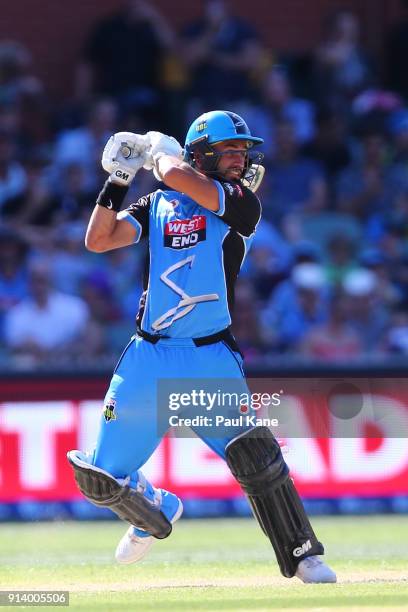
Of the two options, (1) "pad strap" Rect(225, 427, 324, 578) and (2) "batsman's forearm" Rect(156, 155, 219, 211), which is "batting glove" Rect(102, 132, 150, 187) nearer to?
(2) "batsman's forearm" Rect(156, 155, 219, 211)

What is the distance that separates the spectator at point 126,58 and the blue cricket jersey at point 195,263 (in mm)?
7176

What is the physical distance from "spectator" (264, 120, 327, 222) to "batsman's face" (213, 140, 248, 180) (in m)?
6.17

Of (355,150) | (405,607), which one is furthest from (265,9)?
(405,607)

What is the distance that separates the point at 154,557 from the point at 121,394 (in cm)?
202

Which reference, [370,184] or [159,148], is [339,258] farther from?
[159,148]

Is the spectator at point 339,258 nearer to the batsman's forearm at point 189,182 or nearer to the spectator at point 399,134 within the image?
the spectator at point 399,134

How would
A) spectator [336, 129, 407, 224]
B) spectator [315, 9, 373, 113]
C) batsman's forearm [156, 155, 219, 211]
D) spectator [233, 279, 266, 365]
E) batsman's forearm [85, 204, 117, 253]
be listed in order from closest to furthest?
batsman's forearm [156, 155, 219, 211] → batsman's forearm [85, 204, 117, 253] → spectator [233, 279, 266, 365] → spectator [336, 129, 407, 224] → spectator [315, 9, 373, 113]

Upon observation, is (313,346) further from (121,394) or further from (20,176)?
(121,394)

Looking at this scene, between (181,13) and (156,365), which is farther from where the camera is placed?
(181,13)

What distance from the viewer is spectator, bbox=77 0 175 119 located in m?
13.4

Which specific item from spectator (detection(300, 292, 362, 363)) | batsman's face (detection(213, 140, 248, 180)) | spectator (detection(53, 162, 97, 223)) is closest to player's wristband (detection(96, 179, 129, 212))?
batsman's face (detection(213, 140, 248, 180))

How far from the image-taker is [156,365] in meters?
6.12

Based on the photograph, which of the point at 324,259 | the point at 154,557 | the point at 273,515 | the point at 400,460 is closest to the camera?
the point at 273,515

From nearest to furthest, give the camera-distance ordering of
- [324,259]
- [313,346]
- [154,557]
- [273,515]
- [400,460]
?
[273,515], [154,557], [400,460], [313,346], [324,259]
